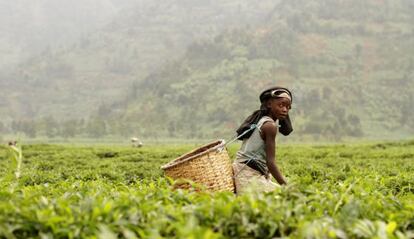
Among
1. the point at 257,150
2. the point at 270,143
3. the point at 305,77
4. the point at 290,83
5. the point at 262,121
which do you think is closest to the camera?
the point at 270,143

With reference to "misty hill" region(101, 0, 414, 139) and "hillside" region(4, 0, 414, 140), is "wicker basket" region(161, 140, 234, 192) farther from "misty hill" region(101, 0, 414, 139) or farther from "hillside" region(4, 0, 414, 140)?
"misty hill" region(101, 0, 414, 139)

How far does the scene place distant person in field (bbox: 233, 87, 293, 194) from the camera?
5918 millimetres

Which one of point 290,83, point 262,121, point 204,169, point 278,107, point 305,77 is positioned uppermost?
point 305,77

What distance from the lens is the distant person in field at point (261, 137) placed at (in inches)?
233

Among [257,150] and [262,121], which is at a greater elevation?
[262,121]

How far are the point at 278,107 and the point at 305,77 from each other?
12421cm

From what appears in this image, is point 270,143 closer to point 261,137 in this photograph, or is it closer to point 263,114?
point 261,137

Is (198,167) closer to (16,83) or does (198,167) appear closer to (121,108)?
(121,108)

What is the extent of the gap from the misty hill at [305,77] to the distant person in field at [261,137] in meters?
89.3

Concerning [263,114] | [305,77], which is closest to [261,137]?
[263,114]

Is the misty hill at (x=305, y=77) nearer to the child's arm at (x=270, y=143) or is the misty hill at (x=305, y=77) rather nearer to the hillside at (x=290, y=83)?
the hillside at (x=290, y=83)

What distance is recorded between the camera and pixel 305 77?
12781cm

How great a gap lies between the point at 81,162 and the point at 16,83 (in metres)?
166

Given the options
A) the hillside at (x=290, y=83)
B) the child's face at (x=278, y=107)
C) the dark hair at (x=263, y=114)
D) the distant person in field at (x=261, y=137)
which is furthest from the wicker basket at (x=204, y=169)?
the hillside at (x=290, y=83)
